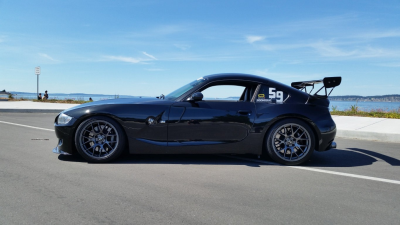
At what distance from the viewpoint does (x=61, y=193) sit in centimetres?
330

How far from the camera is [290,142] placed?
4.91 meters

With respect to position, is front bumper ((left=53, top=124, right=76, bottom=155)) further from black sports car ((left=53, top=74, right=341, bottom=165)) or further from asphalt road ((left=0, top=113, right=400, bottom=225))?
asphalt road ((left=0, top=113, right=400, bottom=225))

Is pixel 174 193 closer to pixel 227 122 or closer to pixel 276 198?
pixel 276 198

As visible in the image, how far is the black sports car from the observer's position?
467 centimetres

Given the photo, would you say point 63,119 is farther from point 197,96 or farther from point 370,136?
point 370,136

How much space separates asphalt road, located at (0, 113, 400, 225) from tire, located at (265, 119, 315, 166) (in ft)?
0.69

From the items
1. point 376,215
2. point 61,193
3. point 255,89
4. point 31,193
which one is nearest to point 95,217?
point 61,193

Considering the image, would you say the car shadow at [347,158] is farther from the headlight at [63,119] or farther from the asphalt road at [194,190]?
the headlight at [63,119]

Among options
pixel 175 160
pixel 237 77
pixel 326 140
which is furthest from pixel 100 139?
pixel 326 140

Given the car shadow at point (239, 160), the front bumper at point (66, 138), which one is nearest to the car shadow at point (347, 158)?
the car shadow at point (239, 160)

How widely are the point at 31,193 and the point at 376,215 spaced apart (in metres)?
3.44

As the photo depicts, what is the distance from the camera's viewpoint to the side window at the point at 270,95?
5.00m

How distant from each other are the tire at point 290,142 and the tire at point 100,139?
7.50 feet

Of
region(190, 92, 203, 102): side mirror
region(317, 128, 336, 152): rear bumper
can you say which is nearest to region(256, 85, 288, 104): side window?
region(317, 128, 336, 152): rear bumper
